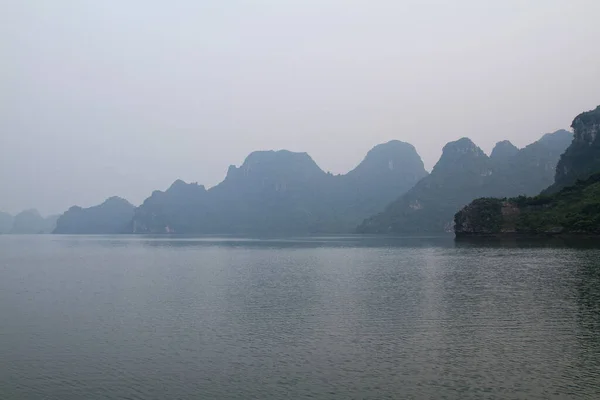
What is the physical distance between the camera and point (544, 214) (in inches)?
6841

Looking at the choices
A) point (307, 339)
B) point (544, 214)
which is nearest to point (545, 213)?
point (544, 214)

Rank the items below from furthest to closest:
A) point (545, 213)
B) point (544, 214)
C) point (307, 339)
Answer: point (545, 213), point (544, 214), point (307, 339)

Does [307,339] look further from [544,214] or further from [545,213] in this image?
[545,213]

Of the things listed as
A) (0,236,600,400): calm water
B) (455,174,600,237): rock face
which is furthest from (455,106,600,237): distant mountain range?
(0,236,600,400): calm water

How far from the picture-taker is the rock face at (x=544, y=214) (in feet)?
495

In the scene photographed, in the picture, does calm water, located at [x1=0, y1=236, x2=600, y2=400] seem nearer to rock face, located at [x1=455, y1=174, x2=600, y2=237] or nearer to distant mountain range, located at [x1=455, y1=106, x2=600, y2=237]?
distant mountain range, located at [x1=455, y1=106, x2=600, y2=237]

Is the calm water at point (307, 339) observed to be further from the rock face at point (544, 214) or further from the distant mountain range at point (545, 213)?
the rock face at point (544, 214)

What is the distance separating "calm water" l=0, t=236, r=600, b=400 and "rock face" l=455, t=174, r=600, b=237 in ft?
339

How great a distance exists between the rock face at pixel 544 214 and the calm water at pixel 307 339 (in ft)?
339

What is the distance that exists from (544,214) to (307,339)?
167 m

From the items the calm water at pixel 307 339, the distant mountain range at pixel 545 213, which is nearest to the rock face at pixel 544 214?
the distant mountain range at pixel 545 213

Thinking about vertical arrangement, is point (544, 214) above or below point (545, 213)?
below

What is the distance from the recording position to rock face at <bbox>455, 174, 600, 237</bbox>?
15088 centimetres

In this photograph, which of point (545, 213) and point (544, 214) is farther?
point (545, 213)
